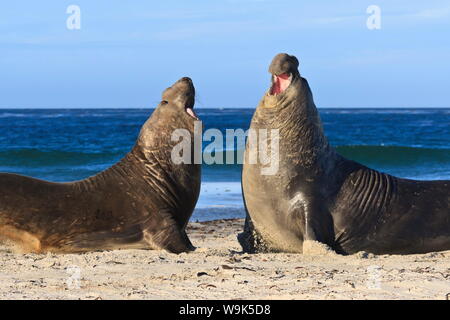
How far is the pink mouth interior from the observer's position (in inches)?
332

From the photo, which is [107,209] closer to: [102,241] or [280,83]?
[102,241]

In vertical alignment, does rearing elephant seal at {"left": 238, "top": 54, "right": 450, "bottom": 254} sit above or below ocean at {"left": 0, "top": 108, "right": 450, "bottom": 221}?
above

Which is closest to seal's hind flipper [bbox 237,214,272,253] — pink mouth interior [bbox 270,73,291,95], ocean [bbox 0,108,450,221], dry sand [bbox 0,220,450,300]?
dry sand [bbox 0,220,450,300]

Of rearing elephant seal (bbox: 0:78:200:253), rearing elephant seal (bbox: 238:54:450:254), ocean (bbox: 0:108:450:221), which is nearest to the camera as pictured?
rearing elephant seal (bbox: 238:54:450:254)

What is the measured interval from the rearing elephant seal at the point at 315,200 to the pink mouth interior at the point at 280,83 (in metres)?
0.01

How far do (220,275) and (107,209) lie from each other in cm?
213

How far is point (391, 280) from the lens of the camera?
6.45 meters

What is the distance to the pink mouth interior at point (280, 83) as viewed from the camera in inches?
332

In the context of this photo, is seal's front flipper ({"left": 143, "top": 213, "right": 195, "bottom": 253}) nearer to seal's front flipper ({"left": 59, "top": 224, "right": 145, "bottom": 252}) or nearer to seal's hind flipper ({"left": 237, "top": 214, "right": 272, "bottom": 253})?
seal's front flipper ({"left": 59, "top": 224, "right": 145, "bottom": 252})

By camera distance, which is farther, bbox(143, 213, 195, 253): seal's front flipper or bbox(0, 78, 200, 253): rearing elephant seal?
bbox(0, 78, 200, 253): rearing elephant seal

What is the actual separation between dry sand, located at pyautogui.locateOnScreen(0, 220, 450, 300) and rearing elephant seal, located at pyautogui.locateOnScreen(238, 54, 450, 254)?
27cm
